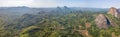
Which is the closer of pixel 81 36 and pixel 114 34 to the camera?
pixel 81 36

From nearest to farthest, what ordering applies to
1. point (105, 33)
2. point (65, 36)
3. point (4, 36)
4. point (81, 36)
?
point (65, 36)
point (81, 36)
point (4, 36)
point (105, 33)

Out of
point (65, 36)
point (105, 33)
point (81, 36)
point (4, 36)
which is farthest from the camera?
point (105, 33)

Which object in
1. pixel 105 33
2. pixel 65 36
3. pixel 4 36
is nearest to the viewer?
pixel 65 36

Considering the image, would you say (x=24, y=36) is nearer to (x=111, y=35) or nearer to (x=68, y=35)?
(x=68, y=35)

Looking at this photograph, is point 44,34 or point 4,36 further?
point 4,36

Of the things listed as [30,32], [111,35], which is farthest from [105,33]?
[30,32]

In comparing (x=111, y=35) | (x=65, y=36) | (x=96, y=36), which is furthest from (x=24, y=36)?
(x=111, y=35)

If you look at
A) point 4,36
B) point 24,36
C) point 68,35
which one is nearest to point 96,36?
point 68,35

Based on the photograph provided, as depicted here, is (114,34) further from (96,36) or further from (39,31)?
(39,31)
